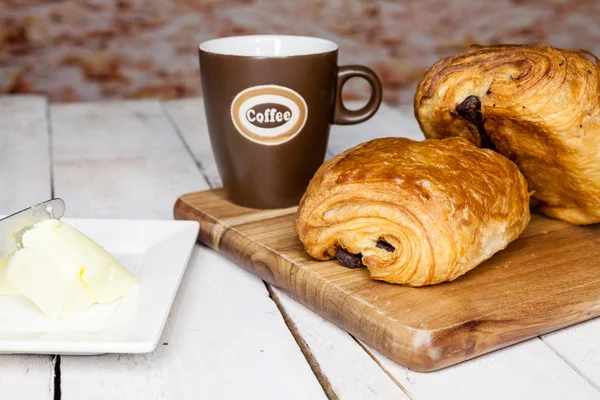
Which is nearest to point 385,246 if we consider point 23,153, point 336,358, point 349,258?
point 349,258

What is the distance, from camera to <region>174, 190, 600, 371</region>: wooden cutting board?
83 centimetres

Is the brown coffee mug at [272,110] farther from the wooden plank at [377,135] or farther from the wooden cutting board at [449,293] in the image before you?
the wooden plank at [377,135]

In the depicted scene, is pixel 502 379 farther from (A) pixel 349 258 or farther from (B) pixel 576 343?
(A) pixel 349 258

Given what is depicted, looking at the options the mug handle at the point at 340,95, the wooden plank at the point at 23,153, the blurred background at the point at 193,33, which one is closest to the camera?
the mug handle at the point at 340,95

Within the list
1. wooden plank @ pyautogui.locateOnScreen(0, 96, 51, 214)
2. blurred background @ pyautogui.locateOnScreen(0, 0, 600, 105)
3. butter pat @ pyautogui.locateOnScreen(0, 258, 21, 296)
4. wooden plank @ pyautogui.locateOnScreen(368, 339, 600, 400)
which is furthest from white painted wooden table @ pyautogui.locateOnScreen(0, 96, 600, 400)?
blurred background @ pyautogui.locateOnScreen(0, 0, 600, 105)

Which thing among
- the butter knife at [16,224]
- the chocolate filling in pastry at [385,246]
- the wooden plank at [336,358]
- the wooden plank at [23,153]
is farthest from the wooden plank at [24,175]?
the chocolate filling in pastry at [385,246]

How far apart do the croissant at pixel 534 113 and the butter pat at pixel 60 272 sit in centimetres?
51

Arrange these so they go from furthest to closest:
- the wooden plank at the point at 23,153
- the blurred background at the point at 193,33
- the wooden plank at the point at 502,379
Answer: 1. the blurred background at the point at 193,33
2. the wooden plank at the point at 23,153
3. the wooden plank at the point at 502,379

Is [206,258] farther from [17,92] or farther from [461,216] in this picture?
[17,92]

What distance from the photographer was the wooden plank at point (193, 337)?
2.61 ft

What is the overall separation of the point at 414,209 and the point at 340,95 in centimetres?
39

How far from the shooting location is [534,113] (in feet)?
3.28

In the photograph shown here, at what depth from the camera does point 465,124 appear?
3.60 ft

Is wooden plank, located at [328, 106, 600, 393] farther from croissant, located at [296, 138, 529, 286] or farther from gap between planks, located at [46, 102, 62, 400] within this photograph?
gap between planks, located at [46, 102, 62, 400]
